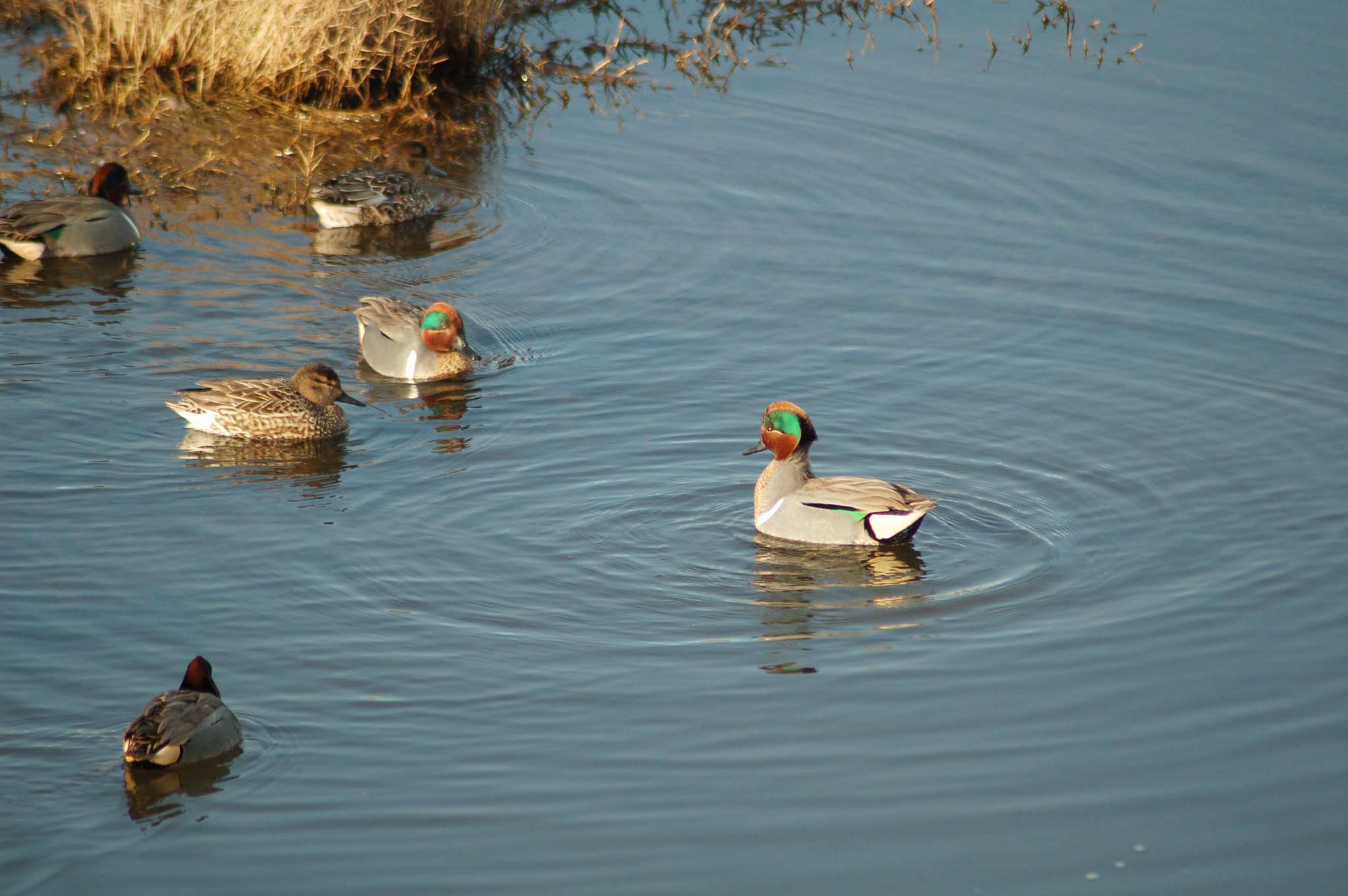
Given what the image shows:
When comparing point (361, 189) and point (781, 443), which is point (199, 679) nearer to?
point (781, 443)

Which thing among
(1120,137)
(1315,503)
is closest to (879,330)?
(1315,503)

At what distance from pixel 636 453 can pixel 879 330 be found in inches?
110

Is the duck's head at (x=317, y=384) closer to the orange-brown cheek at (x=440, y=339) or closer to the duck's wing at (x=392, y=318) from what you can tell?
the duck's wing at (x=392, y=318)

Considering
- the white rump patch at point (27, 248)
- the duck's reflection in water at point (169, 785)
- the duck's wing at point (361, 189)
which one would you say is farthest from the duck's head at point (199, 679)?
the duck's wing at point (361, 189)

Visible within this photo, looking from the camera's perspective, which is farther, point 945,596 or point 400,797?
point 945,596

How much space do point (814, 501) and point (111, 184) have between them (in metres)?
7.84

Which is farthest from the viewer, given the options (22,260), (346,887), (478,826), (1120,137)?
(1120,137)

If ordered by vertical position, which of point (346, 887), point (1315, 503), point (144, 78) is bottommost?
point (346, 887)

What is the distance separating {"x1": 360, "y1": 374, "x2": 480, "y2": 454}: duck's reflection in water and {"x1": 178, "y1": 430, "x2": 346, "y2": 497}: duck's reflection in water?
691 millimetres

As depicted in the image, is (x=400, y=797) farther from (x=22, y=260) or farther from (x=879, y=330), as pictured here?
(x=22, y=260)

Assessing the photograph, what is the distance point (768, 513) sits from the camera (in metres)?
9.48

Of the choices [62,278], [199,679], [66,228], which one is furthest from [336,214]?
[199,679]

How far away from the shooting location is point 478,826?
250 inches

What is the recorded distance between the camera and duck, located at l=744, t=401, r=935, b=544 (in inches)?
356
